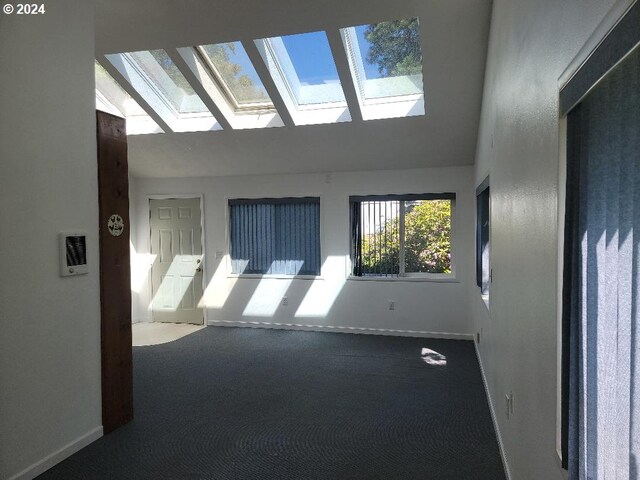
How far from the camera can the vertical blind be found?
35.5 inches

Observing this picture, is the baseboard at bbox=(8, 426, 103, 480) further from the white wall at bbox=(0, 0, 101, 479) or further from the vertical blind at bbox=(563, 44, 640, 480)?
the vertical blind at bbox=(563, 44, 640, 480)

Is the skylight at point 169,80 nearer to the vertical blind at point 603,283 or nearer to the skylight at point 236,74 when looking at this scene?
the skylight at point 236,74

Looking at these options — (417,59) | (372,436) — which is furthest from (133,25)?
(372,436)

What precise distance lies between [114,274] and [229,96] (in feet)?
8.34

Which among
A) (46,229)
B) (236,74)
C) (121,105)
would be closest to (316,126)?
(236,74)

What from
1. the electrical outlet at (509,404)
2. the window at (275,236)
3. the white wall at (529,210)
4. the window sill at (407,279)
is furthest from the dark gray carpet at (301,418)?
the window at (275,236)

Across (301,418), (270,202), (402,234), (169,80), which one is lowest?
(301,418)

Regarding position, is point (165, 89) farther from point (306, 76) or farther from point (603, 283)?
point (603, 283)

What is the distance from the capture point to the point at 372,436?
2.98 meters

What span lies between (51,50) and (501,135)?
2852 millimetres

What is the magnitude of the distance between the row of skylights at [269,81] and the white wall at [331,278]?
1211mm

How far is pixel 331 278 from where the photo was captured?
5.94 meters

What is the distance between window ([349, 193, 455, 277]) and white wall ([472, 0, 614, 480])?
264cm

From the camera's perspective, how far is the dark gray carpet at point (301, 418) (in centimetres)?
260
